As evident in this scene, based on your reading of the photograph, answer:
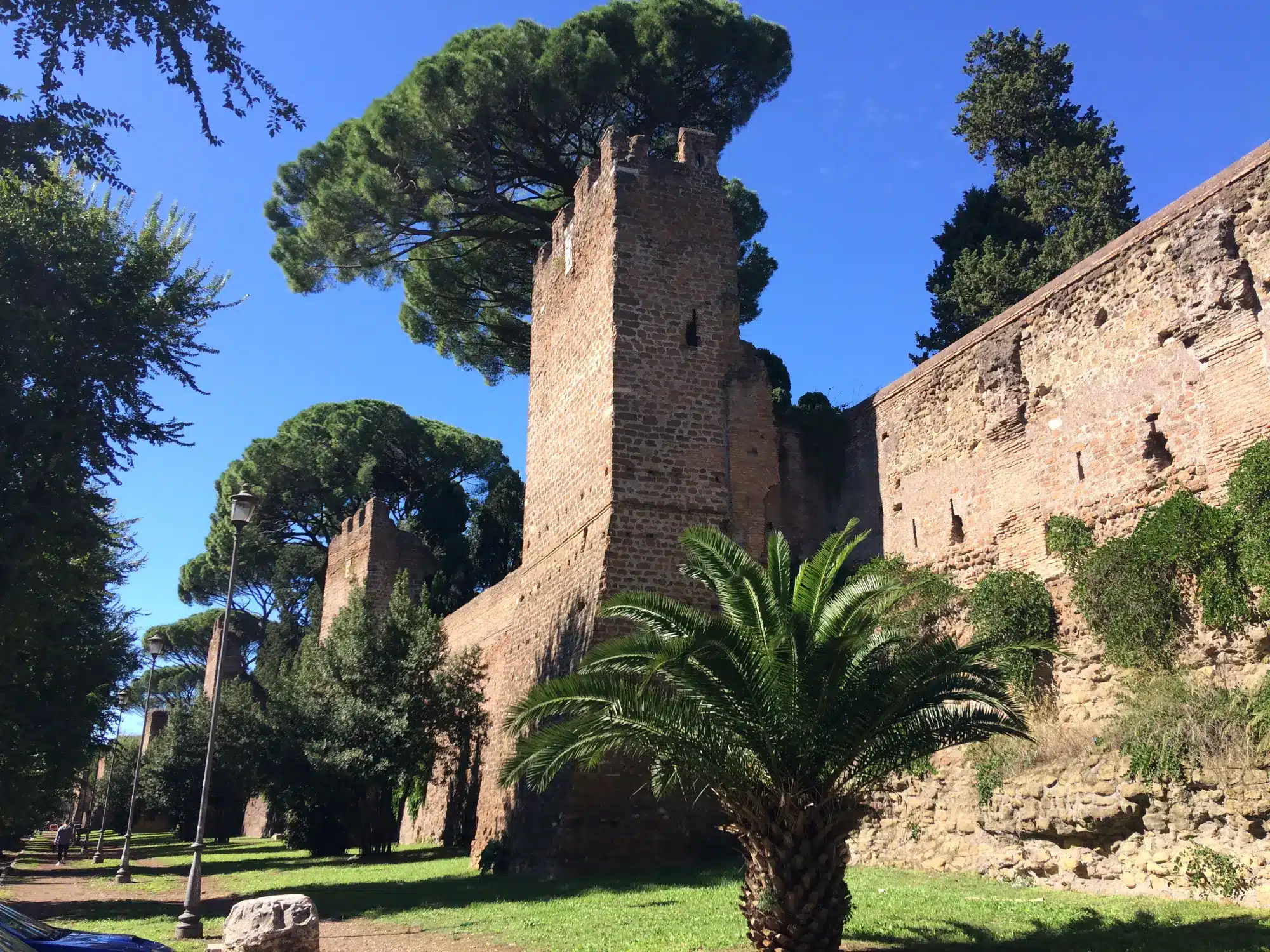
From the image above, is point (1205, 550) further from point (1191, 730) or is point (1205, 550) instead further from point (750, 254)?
point (750, 254)

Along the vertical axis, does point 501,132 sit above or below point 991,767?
above

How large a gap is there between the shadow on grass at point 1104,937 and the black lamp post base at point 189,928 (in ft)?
18.5

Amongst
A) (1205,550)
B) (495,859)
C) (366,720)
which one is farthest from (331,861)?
(1205,550)

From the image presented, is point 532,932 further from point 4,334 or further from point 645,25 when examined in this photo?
point 645,25

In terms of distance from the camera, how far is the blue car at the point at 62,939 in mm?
5770

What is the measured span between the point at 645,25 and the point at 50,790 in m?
16.3

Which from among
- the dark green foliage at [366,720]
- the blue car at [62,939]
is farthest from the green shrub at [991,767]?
the dark green foliage at [366,720]

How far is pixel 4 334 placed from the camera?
10625 millimetres

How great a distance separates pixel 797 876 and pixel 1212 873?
10.1 feet

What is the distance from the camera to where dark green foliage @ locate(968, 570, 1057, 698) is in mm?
9758

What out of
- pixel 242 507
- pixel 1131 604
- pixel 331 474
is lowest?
pixel 1131 604

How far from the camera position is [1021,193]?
20.1 m

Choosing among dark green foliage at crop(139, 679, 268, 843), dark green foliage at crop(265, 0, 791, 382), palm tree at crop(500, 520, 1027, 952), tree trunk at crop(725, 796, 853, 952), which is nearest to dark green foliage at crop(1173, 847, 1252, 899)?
palm tree at crop(500, 520, 1027, 952)

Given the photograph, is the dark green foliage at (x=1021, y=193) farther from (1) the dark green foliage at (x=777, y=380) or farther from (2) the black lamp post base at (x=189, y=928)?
(2) the black lamp post base at (x=189, y=928)
